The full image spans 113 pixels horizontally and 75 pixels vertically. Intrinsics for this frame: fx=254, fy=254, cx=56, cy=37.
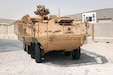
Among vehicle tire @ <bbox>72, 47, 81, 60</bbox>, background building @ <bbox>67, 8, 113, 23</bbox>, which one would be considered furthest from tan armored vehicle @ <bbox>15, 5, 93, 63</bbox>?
background building @ <bbox>67, 8, 113, 23</bbox>

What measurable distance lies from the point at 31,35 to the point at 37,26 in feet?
2.03

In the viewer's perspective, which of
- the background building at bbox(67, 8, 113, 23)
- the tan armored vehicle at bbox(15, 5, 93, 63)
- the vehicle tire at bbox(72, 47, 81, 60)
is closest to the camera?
the tan armored vehicle at bbox(15, 5, 93, 63)

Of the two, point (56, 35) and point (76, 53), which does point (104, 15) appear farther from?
point (56, 35)

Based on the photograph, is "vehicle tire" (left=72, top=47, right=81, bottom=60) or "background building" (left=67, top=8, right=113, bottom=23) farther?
"background building" (left=67, top=8, right=113, bottom=23)

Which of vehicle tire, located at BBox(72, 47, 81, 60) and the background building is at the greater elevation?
the background building

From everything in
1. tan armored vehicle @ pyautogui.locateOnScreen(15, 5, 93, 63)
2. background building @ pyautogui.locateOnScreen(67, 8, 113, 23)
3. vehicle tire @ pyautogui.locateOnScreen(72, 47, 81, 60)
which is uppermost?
background building @ pyautogui.locateOnScreen(67, 8, 113, 23)

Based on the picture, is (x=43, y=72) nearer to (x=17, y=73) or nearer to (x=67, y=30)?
(x=17, y=73)

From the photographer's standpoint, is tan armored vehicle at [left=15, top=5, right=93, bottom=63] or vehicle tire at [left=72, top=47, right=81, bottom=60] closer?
tan armored vehicle at [left=15, top=5, right=93, bottom=63]

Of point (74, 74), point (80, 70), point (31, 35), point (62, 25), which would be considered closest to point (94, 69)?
point (80, 70)

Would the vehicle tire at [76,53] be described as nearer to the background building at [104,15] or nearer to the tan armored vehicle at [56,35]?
the tan armored vehicle at [56,35]

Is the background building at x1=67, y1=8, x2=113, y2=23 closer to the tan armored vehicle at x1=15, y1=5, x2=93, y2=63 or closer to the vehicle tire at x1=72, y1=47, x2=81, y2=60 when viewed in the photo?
the vehicle tire at x1=72, y1=47, x2=81, y2=60

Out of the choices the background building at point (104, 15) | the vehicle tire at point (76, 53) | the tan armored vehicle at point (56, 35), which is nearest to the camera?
the tan armored vehicle at point (56, 35)

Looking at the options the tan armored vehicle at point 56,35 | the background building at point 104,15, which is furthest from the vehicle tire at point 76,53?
the background building at point 104,15

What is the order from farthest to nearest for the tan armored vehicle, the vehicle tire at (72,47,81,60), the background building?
the background building → the vehicle tire at (72,47,81,60) → the tan armored vehicle
